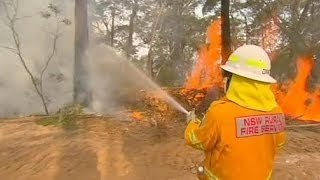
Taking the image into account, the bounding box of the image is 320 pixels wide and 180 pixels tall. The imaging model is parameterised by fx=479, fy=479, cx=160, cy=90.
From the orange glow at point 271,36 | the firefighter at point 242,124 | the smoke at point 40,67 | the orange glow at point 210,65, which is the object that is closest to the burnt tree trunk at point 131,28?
the orange glow at point 210,65

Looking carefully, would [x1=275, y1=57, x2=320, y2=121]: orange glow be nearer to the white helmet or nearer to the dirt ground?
the dirt ground

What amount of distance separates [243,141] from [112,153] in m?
5.24

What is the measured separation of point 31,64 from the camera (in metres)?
19.5

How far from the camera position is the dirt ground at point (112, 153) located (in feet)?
23.9

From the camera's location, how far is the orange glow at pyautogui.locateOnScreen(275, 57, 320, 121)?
13.1 metres

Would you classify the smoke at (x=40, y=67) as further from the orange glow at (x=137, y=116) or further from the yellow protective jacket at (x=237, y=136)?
the yellow protective jacket at (x=237, y=136)

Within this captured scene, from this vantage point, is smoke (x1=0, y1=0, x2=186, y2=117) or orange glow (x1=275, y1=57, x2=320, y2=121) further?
smoke (x1=0, y1=0, x2=186, y2=117)

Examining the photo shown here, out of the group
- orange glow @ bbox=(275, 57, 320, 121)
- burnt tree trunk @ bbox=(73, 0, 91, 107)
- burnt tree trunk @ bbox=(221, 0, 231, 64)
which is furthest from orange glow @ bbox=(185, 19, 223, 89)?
burnt tree trunk @ bbox=(73, 0, 91, 107)

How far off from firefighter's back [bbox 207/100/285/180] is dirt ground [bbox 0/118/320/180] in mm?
3971

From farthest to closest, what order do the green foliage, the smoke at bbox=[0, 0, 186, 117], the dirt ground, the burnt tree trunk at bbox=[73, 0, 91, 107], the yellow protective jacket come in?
1. the smoke at bbox=[0, 0, 186, 117]
2. the burnt tree trunk at bbox=[73, 0, 91, 107]
3. the green foliage
4. the dirt ground
5. the yellow protective jacket

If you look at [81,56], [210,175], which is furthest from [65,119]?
[210,175]

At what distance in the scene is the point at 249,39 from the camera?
2547 cm

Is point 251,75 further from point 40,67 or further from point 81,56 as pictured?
point 40,67

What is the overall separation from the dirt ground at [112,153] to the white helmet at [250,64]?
4172 mm
